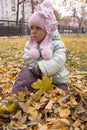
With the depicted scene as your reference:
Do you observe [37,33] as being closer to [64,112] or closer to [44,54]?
[44,54]

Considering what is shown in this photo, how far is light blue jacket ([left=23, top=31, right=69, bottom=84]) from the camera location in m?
3.27

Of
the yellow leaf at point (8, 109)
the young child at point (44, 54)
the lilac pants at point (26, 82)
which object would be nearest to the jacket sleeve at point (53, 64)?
the young child at point (44, 54)

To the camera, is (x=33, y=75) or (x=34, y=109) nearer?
(x=34, y=109)

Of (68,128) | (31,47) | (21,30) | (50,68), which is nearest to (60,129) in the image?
(68,128)

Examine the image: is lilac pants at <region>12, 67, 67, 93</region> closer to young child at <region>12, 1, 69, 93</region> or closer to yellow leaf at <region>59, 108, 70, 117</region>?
young child at <region>12, 1, 69, 93</region>

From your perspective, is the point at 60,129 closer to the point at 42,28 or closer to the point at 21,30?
the point at 42,28

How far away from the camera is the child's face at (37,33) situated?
3443 millimetres

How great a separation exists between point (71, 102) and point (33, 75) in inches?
23.9

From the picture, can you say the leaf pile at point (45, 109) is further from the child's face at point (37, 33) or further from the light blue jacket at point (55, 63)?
the child's face at point (37, 33)

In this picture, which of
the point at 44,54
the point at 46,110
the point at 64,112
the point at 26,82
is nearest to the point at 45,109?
the point at 46,110

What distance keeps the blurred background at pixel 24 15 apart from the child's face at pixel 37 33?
778 cm

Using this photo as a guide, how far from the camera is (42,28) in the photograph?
344 cm

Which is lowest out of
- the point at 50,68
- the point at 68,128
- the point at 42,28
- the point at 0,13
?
the point at 0,13

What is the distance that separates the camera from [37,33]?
3.44 meters
